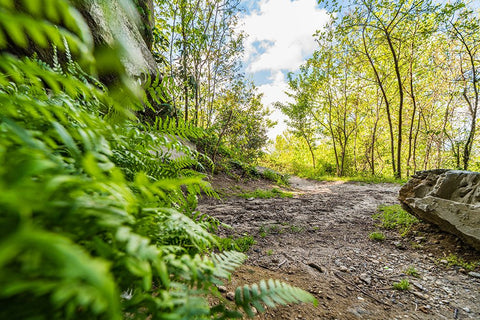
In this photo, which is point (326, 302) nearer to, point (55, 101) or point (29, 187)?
point (29, 187)

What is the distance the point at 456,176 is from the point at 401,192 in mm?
733

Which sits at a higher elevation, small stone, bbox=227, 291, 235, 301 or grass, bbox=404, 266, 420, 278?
small stone, bbox=227, 291, 235, 301

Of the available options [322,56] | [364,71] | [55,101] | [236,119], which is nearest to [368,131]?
[364,71]

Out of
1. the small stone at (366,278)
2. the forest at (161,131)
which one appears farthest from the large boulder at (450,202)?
the forest at (161,131)

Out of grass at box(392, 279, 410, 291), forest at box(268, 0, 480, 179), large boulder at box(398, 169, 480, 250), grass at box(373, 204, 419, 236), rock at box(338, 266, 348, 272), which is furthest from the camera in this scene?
forest at box(268, 0, 480, 179)

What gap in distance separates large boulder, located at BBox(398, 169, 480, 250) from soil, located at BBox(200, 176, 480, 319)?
8.7 inches

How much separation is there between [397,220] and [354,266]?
1.75 metres

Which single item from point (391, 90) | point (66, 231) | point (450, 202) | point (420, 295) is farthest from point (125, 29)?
point (391, 90)

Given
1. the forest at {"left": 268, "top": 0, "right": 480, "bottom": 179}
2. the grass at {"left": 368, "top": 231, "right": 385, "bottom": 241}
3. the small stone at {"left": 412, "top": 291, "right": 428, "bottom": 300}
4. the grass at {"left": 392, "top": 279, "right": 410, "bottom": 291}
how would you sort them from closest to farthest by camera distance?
1. the small stone at {"left": 412, "top": 291, "right": 428, "bottom": 300}
2. the grass at {"left": 392, "top": 279, "right": 410, "bottom": 291}
3. the grass at {"left": 368, "top": 231, "right": 385, "bottom": 241}
4. the forest at {"left": 268, "top": 0, "right": 480, "bottom": 179}

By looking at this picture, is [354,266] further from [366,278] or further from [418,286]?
[418,286]

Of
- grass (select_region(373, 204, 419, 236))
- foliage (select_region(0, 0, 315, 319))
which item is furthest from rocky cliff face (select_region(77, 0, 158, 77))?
grass (select_region(373, 204, 419, 236))

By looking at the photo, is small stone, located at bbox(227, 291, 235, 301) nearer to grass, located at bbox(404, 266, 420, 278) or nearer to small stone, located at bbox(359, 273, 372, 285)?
small stone, located at bbox(359, 273, 372, 285)

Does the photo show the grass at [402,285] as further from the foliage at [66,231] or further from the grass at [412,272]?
the foliage at [66,231]

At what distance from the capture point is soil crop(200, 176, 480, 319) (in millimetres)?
1480
